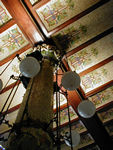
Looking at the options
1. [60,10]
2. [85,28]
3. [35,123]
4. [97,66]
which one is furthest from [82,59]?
[35,123]

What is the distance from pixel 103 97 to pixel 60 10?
2.61 m

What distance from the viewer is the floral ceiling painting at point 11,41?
125 inches

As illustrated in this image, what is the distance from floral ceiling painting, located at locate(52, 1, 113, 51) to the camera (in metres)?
3.03

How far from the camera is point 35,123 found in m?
Answer: 1.28

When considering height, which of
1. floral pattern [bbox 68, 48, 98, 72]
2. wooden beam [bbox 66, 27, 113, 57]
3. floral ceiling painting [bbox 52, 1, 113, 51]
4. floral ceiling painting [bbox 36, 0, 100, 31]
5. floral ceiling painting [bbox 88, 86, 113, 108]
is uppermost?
floral ceiling painting [bbox 36, 0, 100, 31]

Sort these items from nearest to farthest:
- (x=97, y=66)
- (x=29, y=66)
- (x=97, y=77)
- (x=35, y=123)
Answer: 1. (x=35, y=123)
2. (x=29, y=66)
3. (x=97, y=66)
4. (x=97, y=77)

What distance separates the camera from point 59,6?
9.72 ft

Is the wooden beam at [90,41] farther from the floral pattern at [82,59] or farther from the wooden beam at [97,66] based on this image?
the wooden beam at [97,66]

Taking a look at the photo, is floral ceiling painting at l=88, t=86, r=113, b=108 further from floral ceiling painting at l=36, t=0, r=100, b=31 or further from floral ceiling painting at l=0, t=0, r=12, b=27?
floral ceiling painting at l=0, t=0, r=12, b=27

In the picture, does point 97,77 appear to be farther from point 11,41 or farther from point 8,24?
point 8,24

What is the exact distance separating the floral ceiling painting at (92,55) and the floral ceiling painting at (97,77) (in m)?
0.25

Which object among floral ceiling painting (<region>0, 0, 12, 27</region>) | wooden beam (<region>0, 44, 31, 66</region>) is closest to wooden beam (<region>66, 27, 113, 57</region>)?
wooden beam (<region>0, 44, 31, 66</region>)

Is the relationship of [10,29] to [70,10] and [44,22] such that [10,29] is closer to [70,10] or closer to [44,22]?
[44,22]

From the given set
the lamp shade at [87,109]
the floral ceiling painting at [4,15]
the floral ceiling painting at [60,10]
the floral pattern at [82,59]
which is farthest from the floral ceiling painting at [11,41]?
the lamp shade at [87,109]
